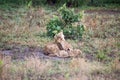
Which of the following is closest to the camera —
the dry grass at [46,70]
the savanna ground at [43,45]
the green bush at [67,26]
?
the dry grass at [46,70]

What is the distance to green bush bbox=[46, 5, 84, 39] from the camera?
14180mm

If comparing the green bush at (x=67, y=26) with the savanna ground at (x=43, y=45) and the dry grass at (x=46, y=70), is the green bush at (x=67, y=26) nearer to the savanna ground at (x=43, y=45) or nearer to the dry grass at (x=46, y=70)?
the savanna ground at (x=43, y=45)

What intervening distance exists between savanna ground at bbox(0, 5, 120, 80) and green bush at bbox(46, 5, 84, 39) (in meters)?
0.34

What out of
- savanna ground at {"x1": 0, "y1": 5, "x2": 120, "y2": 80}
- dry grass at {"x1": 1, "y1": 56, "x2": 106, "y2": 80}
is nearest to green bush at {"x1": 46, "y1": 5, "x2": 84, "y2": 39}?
savanna ground at {"x1": 0, "y1": 5, "x2": 120, "y2": 80}

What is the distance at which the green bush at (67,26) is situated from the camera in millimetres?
14180

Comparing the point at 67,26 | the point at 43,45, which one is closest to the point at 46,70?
the point at 43,45

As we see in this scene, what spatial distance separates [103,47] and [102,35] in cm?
222

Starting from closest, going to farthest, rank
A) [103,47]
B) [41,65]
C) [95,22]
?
[41,65], [103,47], [95,22]

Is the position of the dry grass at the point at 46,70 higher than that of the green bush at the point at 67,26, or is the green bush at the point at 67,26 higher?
the dry grass at the point at 46,70

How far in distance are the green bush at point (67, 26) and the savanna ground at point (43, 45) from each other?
0.34 metres

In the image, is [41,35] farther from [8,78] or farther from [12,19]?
[8,78]

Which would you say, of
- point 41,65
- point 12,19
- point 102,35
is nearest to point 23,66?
point 41,65

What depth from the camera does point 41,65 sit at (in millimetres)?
9234

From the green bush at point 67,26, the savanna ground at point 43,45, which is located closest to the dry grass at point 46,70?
the savanna ground at point 43,45
